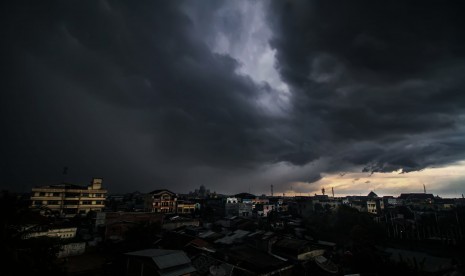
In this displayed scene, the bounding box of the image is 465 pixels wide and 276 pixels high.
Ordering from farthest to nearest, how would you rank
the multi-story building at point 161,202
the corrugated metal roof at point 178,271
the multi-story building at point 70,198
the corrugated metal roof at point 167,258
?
the multi-story building at point 161,202 → the multi-story building at point 70,198 → the corrugated metal roof at point 167,258 → the corrugated metal roof at point 178,271

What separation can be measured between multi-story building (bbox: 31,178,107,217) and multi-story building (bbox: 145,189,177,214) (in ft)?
49.7

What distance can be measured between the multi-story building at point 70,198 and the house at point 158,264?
60.4 m

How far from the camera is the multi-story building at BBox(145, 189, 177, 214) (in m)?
88.8

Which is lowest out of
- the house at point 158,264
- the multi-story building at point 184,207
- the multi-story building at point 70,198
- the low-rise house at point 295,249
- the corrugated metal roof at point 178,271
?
the low-rise house at point 295,249

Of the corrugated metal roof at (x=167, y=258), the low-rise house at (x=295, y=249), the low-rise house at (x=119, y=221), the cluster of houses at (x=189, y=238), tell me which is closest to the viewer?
the corrugated metal roof at (x=167, y=258)

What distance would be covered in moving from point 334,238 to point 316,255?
83.6ft

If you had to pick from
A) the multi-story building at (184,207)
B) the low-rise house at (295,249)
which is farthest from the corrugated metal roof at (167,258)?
the multi-story building at (184,207)

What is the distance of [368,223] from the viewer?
226 ft

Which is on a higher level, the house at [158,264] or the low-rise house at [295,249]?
the house at [158,264]

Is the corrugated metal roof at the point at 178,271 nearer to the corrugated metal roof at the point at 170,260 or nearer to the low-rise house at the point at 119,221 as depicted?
the corrugated metal roof at the point at 170,260

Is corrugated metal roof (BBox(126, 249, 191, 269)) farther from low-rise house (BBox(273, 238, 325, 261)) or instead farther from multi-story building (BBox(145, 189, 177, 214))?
multi-story building (BBox(145, 189, 177, 214))

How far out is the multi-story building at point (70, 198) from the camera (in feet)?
241

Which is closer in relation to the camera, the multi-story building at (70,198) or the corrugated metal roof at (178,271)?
the corrugated metal roof at (178,271)

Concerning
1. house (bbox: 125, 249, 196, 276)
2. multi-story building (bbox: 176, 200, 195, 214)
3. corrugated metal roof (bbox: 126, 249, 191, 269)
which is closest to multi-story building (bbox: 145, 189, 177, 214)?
multi-story building (bbox: 176, 200, 195, 214)
